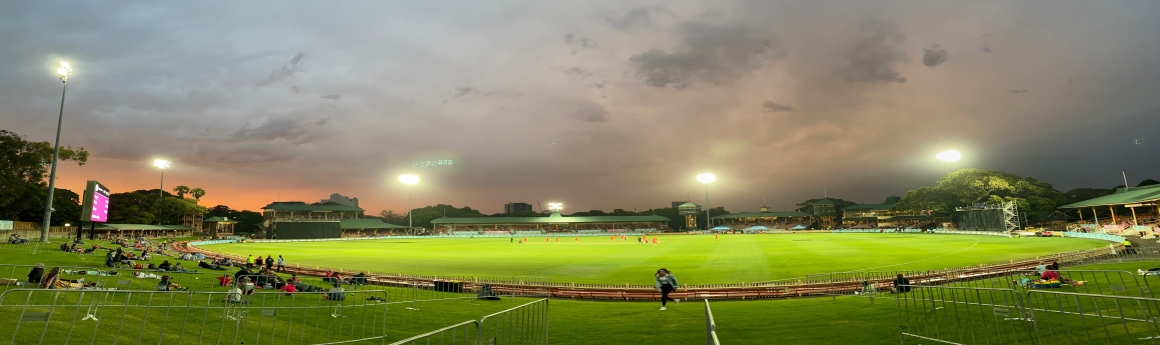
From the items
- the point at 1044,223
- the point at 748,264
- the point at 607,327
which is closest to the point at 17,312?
the point at 607,327

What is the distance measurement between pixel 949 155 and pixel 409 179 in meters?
116

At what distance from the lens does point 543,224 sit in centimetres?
14250

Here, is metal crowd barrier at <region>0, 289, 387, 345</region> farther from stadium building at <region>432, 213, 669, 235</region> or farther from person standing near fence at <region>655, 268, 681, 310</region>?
stadium building at <region>432, 213, 669, 235</region>

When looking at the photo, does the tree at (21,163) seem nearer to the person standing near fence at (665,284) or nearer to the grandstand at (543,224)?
the person standing near fence at (665,284)

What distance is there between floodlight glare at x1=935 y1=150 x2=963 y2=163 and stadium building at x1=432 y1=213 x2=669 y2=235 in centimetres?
7380

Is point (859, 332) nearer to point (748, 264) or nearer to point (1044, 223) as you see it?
point (748, 264)

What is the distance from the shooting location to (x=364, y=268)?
33.6 meters

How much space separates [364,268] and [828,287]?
27.9m

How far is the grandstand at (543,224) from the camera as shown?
448 ft

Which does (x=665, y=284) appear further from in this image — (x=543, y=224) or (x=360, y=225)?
(x=543, y=224)

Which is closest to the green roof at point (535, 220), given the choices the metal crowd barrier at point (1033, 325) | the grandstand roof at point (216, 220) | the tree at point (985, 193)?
the grandstand roof at point (216, 220)

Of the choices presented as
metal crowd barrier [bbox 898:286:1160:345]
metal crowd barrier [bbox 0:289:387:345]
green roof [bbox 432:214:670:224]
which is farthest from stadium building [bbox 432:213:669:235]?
metal crowd barrier [bbox 898:286:1160:345]

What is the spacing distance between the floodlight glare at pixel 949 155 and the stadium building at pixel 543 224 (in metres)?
73.8

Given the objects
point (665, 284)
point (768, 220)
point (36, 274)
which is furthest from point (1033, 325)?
point (768, 220)
